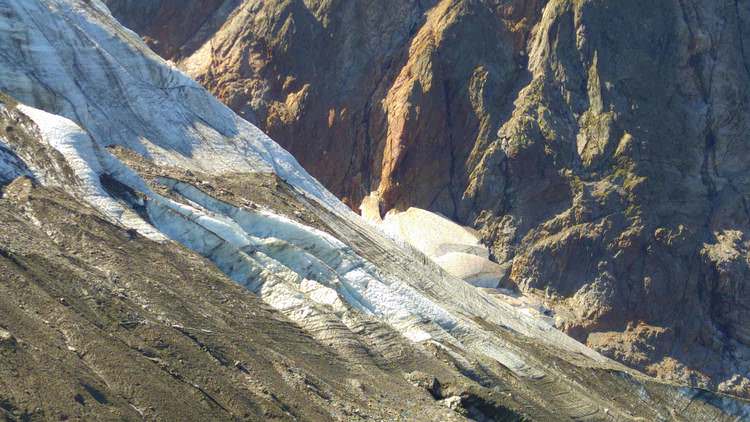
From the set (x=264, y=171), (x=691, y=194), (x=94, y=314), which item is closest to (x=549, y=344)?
(x=264, y=171)

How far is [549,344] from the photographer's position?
122 ft

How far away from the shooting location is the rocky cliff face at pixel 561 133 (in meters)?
56.2

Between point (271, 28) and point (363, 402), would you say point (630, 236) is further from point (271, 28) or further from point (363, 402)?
point (363, 402)

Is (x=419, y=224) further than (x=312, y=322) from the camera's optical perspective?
Yes

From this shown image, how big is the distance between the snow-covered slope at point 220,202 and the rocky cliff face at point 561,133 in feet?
51.5

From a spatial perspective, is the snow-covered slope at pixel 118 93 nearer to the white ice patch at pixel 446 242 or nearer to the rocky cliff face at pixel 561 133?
the white ice patch at pixel 446 242

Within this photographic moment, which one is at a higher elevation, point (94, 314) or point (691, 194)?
point (691, 194)

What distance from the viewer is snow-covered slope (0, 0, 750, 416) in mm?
29125

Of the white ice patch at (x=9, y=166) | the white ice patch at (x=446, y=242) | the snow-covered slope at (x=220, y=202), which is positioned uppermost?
the snow-covered slope at (x=220, y=202)

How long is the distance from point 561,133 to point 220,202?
95.5 ft

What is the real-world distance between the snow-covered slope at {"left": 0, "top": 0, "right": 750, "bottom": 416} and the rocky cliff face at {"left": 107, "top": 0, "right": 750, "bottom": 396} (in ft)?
51.5

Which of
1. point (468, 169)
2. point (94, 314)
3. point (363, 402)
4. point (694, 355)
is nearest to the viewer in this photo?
Answer: point (94, 314)

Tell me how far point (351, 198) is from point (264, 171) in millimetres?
23892

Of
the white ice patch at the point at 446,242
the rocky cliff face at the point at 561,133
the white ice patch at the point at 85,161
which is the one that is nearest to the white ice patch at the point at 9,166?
the white ice patch at the point at 85,161
